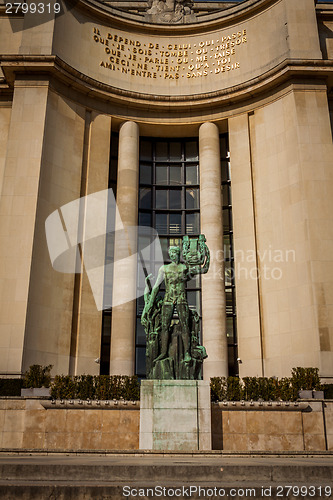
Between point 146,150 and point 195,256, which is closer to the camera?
point 195,256

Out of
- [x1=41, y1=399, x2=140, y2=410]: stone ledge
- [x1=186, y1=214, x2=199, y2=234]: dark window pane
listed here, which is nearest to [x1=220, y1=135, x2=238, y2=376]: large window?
[x1=186, y1=214, x2=199, y2=234]: dark window pane

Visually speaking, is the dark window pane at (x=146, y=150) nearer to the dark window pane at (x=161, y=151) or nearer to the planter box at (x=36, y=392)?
the dark window pane at (x=161, y=151)

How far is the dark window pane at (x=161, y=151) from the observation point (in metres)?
34.8

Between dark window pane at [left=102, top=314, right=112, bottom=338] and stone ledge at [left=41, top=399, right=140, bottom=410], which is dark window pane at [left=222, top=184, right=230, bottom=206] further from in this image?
stone ledge at [left=41, top=399, right=140, bottom=410]

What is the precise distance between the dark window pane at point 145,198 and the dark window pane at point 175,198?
147 centimetres

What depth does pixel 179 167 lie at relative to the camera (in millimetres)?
34500

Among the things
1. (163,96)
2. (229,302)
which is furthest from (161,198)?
(229,302)

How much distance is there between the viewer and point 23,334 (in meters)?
24.3

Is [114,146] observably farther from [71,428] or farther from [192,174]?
[71,428]

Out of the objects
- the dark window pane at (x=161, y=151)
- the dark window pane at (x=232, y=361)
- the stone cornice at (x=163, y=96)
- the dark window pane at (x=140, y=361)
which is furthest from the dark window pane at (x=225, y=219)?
the dark window pane at (x=140, y=361)

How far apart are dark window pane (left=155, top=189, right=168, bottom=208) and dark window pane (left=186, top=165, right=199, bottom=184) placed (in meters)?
1.87

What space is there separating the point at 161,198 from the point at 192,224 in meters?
2.83

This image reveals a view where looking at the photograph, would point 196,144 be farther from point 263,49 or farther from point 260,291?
point 260,291

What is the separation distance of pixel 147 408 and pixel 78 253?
15.2m
